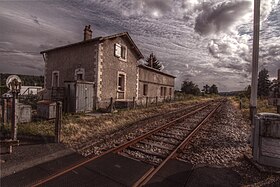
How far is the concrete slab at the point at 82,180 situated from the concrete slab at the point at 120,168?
141 millimetres

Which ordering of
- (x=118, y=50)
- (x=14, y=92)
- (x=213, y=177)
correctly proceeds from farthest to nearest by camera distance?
(x=118, y=50) → (x=14, y=92) → (x=213, y=177)

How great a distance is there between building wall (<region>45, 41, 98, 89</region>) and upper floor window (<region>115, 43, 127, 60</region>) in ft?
7.67

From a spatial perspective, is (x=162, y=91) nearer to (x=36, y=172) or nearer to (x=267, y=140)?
(x=267, y=140)

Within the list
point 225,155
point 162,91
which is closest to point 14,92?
point 225,155

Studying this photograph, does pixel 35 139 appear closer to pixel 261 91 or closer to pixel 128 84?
pixel 128 84

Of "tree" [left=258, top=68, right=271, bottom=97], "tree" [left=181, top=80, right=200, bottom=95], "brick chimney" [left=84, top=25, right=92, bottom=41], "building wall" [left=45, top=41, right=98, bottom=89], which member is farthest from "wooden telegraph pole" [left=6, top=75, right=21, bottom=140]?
"tree" [left=258, top=68, right=271, bottom=97]

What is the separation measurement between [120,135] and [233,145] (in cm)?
413

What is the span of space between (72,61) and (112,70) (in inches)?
143

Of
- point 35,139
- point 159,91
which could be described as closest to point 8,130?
point 35,139

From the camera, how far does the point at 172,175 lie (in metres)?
3.83

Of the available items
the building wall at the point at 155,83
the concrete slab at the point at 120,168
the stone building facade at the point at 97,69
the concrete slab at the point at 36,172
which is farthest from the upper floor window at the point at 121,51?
the concrete slab at the point at 36,172

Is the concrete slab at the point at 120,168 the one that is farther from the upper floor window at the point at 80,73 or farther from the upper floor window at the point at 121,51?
the upper floor window at the point at 121,51

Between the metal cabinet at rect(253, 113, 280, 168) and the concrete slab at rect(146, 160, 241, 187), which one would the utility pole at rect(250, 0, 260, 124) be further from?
the concrete slab at rect(146, 160, 241, 187)

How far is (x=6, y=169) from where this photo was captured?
3768mm
